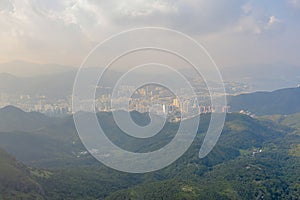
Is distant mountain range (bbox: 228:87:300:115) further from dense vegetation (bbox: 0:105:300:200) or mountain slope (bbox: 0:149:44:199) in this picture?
mountain slope (bbox: 0:149:44:199)

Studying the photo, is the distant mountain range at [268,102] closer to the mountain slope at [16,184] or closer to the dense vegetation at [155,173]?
the dense vegetation at [155,173]

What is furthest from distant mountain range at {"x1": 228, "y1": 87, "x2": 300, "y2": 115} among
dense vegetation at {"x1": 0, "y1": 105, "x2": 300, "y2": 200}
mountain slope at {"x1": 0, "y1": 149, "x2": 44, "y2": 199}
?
mountain slope at {"x1": 0, "y1": 149, "x2": 44, "y2": 199}

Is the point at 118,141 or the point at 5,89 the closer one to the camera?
the point at 118,141

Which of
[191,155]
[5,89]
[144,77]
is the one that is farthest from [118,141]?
[5,89]

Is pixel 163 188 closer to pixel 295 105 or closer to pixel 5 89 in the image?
pixel 295 105

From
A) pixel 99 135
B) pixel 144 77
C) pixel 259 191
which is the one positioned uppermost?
pixel 144 77
